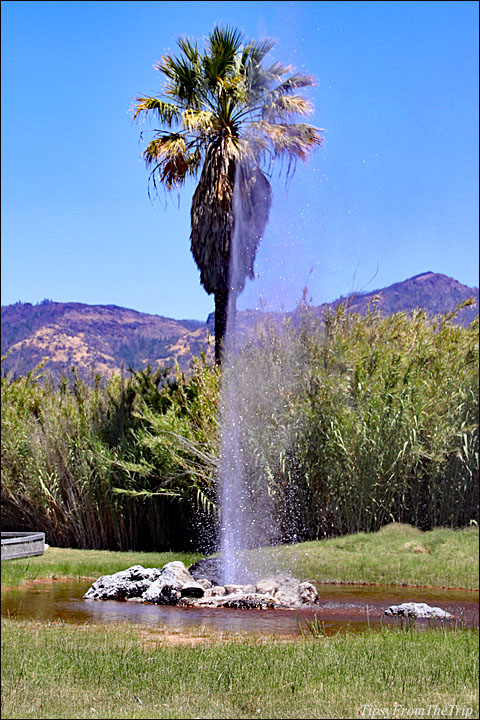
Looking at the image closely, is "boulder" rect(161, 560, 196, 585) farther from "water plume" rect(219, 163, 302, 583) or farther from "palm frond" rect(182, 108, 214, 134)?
"palm frond" rect(182, 108, 214, 134)

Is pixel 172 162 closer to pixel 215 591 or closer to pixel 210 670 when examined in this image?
pixel 215 591

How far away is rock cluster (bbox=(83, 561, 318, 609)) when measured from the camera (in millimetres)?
5594

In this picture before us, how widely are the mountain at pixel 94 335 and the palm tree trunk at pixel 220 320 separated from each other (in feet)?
0.46

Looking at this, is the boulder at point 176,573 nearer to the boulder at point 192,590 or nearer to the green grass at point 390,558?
the boulder at point 192,590

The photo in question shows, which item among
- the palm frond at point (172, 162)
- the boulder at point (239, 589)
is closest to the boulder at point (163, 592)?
the boulder at point (239, 589)

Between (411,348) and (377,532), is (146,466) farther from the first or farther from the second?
(411,348)

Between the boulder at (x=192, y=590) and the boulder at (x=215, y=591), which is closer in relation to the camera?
the boulder at (x=192, y=590)

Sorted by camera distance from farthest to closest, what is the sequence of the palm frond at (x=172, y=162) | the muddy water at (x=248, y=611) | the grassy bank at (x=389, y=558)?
1. the palm frond at (x=172, y=162)
2. the grassy bank at (x=389, y=558)
3. the muddy water at (x=248, y=611)

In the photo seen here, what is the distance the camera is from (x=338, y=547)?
7.29 metres

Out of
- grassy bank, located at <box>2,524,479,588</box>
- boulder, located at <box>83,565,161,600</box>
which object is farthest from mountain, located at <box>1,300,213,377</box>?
grassy bank, located at <box>2,524,479,588</box>

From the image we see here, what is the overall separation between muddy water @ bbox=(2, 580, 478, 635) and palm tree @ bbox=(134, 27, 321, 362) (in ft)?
13.0

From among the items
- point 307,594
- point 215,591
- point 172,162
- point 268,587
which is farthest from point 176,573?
point 172,162

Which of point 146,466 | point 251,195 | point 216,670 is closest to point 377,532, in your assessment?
point 146,466

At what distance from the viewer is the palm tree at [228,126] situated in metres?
8.45
